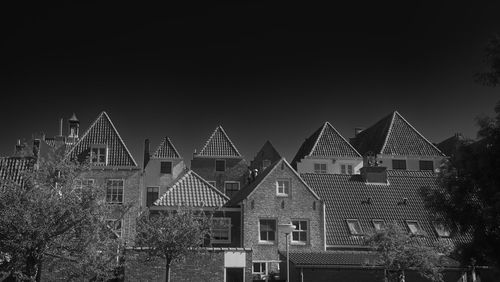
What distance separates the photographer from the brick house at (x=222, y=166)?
63812 mm

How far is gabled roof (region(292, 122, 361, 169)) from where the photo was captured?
59.7 m

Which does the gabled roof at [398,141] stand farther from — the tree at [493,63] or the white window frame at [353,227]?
the tree at [493,63]

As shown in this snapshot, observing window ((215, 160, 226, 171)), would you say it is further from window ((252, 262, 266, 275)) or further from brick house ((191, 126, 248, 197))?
window ((252, 262, 266, 275))

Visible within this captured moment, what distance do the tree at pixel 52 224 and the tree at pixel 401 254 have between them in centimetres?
1668

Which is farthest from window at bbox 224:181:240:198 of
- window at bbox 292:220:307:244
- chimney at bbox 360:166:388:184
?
window at bbox 292:220:307:244

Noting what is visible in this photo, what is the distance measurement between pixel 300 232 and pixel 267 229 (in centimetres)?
231

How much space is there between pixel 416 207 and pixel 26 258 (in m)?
31.2

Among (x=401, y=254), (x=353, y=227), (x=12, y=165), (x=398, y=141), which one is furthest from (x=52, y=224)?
(x=398, y=141)

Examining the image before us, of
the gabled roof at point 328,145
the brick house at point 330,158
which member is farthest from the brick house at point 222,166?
the brick house at point 330,158

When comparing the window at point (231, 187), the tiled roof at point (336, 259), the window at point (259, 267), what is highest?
the window at point (231, 187)

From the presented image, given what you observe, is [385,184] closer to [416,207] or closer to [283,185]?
[416,207]

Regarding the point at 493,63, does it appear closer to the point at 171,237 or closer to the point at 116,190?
the point at 171,237

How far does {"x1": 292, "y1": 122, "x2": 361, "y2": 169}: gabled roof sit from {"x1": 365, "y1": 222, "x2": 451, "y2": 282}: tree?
23.3 metres

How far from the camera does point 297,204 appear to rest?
4375 cm
